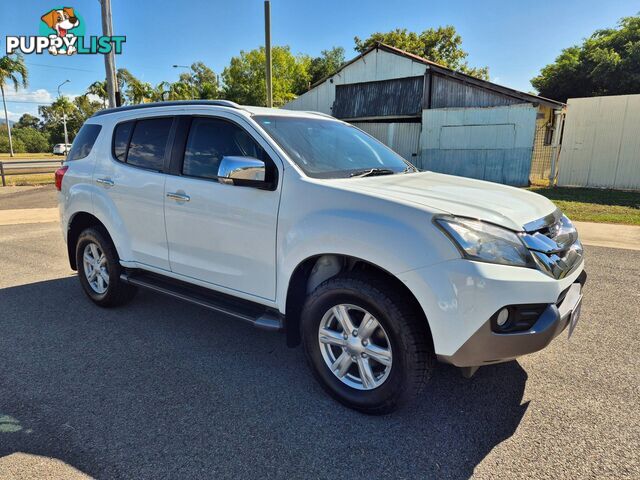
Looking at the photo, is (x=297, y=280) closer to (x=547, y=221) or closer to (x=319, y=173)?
(x=319, y=173)

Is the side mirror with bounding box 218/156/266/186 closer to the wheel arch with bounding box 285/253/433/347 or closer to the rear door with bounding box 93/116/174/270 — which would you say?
the wheel arch with bounding box 285/253/433/347

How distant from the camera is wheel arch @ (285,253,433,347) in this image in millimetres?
2787

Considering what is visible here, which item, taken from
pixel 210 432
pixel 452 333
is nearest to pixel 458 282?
pixel 452 333

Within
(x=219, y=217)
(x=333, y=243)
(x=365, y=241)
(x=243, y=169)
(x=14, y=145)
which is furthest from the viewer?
(x=14, y=145)

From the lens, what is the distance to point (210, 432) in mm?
2584

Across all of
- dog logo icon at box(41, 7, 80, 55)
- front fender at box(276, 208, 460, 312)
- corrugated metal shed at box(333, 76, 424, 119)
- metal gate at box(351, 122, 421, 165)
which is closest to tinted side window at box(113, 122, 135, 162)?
front fender at box(276, 208, 460, 312)

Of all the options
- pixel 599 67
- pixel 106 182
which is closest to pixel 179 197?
pixel 106 182

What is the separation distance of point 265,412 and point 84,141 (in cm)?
355

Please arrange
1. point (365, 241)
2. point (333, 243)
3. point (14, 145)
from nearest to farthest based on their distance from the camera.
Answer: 1. point (365, 241)
2. point (333, 243)
3. point (14, 145)

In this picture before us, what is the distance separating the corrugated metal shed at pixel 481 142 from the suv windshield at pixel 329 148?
570 inches

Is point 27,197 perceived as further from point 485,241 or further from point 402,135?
point 485,241

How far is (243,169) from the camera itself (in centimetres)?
291

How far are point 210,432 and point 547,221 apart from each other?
2.40 metres

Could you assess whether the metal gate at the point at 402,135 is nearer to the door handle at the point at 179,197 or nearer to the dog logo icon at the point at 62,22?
the dog logo icon at the point at 62,22
